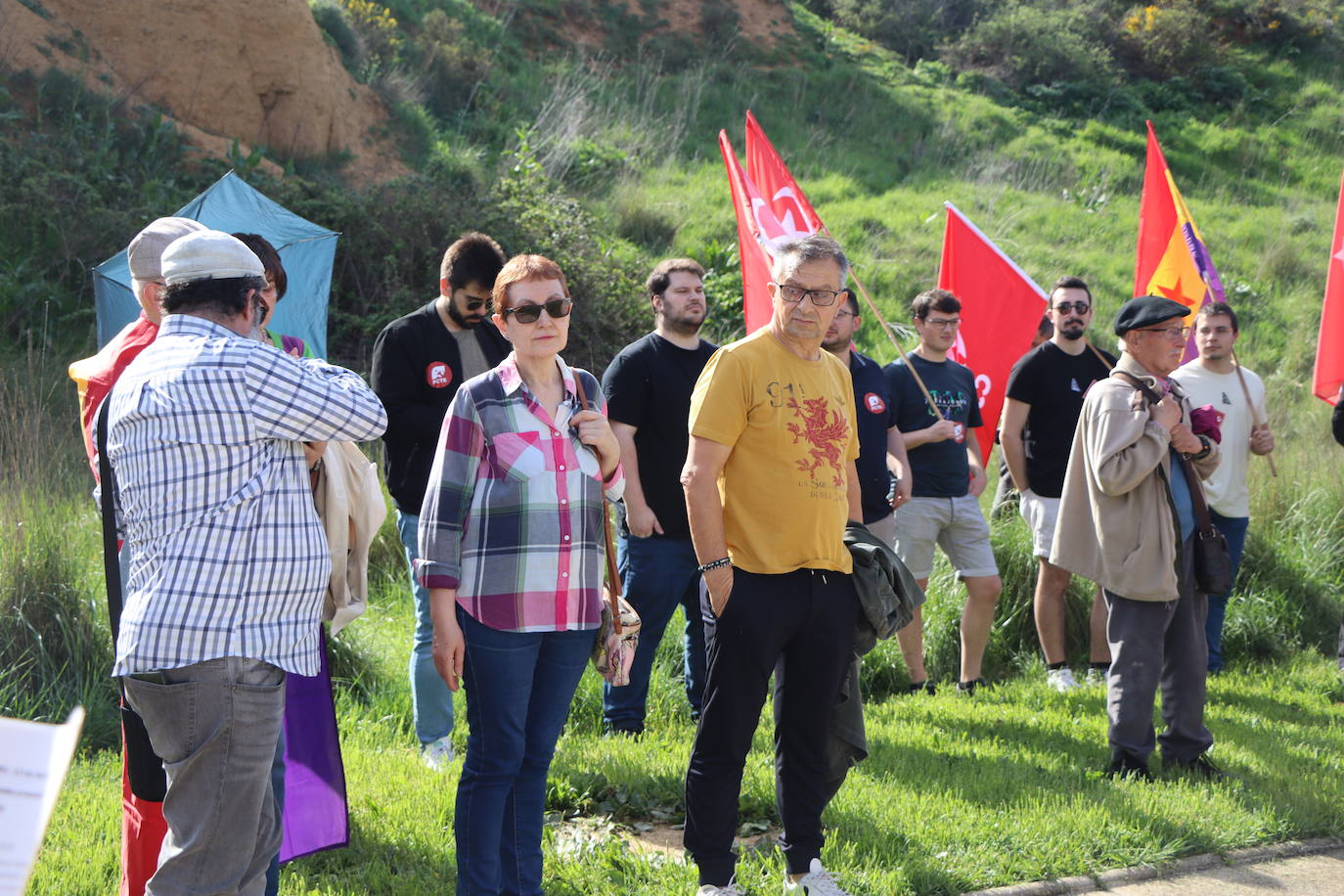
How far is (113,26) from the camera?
1547 cm

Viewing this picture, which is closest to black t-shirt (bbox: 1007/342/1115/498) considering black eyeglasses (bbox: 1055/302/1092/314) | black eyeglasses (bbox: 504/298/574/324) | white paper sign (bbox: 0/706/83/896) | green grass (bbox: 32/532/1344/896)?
black eyeglasses (bbox: 1055/302/1092/314)

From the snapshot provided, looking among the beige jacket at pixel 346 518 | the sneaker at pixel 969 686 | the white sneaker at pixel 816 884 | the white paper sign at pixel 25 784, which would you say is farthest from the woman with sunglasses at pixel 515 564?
the sneaker at pixel 969 686

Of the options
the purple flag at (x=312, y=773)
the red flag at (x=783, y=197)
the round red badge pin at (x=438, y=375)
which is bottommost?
the purple flag at (x=312, y=773)

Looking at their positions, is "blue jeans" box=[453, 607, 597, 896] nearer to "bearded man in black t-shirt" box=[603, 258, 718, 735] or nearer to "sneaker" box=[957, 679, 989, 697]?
"bearded man in black t-shirt" box=[603, 258, 718, 735]

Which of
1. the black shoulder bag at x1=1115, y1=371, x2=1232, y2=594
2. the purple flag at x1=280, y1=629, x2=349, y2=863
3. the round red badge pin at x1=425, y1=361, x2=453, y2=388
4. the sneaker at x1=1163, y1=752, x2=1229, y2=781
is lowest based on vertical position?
the sneaker at x1=1163, y1=752, x2=1229, y2=781

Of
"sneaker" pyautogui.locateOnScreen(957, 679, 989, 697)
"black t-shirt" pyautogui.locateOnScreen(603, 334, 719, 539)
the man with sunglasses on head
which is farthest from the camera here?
"sneaker" pyautogui.locateOnScreen(957, 679, 989, 697)

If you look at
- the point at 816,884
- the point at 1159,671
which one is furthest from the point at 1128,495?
the point at 816,884

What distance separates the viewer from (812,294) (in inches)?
159

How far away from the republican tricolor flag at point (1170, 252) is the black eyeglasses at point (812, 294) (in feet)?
17.6

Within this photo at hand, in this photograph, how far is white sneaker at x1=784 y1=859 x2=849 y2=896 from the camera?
13.3 feet

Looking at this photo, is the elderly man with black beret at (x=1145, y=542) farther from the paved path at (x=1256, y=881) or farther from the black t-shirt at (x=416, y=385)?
the black t-shirt at (x=416, y=385)

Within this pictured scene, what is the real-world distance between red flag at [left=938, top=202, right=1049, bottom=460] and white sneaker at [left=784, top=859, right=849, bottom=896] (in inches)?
168

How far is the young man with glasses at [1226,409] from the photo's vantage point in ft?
24.6

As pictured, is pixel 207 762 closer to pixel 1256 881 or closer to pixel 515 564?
pixel 515 564
